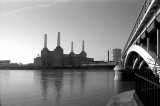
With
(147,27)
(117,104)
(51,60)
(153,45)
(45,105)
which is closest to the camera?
(117,104)

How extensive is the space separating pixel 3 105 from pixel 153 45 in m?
20.3

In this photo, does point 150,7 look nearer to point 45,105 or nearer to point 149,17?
point 149,17

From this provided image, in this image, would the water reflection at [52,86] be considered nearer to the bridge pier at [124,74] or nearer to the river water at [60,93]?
the river water at [60,93]

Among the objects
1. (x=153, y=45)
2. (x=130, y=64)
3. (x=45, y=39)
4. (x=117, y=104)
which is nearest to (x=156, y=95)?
(x=117, y=104)

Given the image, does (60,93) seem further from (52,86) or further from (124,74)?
(124,74)

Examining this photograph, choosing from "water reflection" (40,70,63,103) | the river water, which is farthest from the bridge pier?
"water reflection" (40,70,63,103)

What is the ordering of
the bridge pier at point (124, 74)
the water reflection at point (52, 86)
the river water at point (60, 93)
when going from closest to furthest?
the river water at point (60, 93) → the water reflection at point (52, 86) → the bridge pier at point (124, 74)

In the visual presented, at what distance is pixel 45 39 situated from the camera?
18188 centimetres

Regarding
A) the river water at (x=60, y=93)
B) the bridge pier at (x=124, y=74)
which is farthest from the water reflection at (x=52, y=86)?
the bridge pier at (x=124, y=74)

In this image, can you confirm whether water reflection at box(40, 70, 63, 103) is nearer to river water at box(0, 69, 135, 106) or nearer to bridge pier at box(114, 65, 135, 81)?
river water at box(0, 69, 135, 106)

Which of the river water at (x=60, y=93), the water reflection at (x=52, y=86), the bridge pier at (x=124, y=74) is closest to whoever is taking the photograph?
the river water at (x=60, y=93)

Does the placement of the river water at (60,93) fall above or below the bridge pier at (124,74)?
below

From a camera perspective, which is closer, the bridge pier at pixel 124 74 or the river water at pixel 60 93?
the river water at pixel 60 93

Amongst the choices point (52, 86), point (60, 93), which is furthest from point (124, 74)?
point (60, 93)
